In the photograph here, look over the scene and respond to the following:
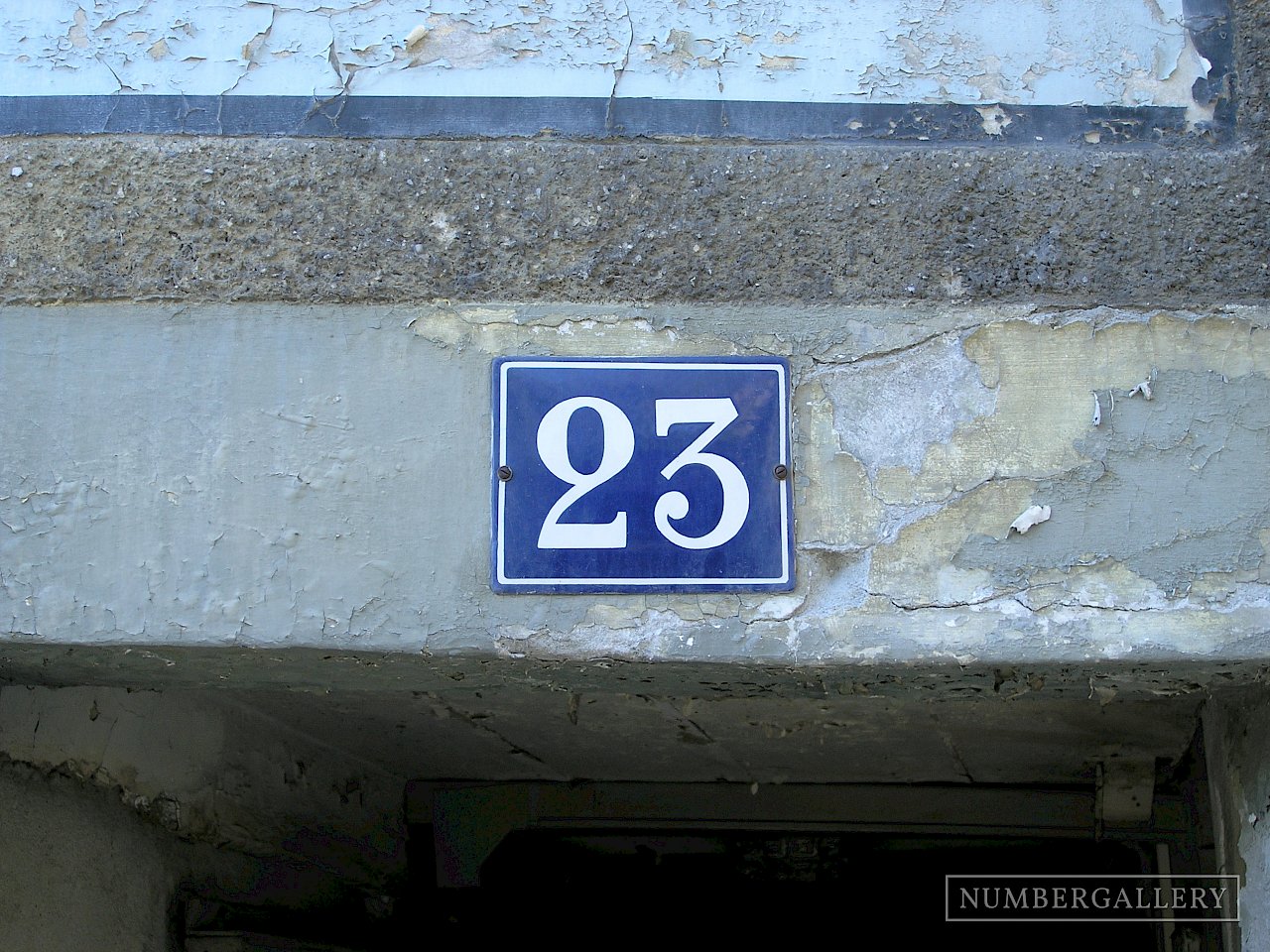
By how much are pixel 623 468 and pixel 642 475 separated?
0.10 feet

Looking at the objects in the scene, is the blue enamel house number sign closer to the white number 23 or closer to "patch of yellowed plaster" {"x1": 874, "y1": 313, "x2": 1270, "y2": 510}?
the white number 23

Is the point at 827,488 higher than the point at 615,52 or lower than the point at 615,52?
lower

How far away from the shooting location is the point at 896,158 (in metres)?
1.90

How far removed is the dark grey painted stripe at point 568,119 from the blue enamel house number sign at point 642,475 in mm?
390

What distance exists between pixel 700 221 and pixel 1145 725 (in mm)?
1543

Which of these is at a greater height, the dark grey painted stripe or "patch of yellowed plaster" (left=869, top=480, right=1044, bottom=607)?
the dark grey painted stripe

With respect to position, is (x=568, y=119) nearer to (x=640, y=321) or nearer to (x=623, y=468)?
(x=640, y=321)

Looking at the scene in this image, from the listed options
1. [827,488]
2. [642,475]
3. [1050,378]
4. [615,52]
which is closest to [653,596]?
[642,475]

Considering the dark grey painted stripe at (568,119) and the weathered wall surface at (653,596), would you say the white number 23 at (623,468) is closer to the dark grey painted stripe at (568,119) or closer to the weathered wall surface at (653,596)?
the weathered wall surface at (653,596)

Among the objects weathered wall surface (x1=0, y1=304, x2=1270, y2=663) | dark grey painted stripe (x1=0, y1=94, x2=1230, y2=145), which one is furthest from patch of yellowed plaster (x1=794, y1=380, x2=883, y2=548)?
dark grey painted stripe (x1=0, y1=94, x2=1230, y2=145)

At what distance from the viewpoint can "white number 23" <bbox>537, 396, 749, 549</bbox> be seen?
177cm

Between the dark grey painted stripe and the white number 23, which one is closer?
the white number 23

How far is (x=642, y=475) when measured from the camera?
1.78 meters

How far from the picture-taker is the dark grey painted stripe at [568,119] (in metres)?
1.92
